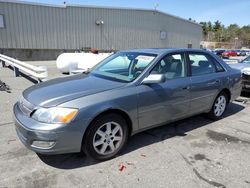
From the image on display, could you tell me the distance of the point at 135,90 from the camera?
351 cm

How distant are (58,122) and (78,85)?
825mm

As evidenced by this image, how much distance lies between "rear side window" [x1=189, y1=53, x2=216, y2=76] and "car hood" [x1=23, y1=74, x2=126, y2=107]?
1706 millimetres

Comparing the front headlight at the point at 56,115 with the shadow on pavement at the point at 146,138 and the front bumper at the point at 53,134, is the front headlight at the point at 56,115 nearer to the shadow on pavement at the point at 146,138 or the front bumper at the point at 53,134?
the front bumper at the point at 53,134

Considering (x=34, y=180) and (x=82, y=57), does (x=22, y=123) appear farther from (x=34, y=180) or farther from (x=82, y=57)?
(x=82, y=57)

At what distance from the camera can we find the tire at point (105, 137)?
3.18 m

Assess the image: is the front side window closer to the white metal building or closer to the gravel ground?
the gravel ground

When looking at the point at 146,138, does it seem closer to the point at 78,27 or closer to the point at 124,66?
the point at 124,66

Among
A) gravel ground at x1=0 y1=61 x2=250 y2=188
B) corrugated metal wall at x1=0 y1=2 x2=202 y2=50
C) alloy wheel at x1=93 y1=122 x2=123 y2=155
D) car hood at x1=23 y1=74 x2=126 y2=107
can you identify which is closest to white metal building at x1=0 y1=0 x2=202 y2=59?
corrugated metal wall at x1=0 y1=2 x2=202 y2=50

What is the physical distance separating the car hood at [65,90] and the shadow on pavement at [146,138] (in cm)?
87

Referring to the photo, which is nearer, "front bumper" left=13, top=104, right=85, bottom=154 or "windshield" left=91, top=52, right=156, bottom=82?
"front bumper" left=13, top=104, right=85, bottom=154

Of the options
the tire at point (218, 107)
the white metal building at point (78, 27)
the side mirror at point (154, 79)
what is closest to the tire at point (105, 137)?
the side mirror at point (154, 79)

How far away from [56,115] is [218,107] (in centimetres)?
367

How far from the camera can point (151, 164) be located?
3312 mm

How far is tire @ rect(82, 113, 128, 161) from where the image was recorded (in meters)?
3.18
